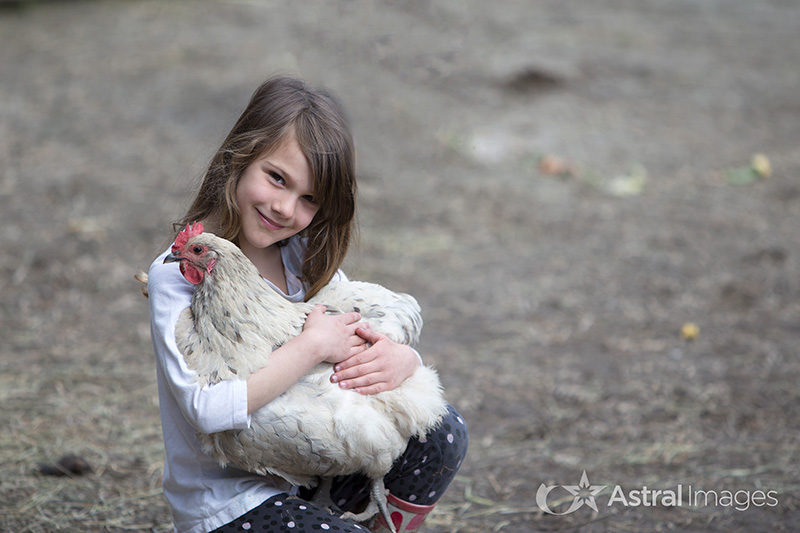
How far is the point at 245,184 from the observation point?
2.18 metres

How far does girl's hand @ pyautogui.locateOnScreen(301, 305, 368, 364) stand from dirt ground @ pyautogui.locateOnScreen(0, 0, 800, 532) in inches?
30.3

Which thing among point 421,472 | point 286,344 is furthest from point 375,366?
point 421,472

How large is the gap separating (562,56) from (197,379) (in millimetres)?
8823

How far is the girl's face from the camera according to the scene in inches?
84.8

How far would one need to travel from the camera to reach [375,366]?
6.81 feet

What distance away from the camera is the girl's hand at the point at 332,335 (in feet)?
6.55

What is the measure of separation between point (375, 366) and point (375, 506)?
18.5 inches

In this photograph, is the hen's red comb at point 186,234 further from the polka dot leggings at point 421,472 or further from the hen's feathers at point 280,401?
the polka dot leggings at point 421,472

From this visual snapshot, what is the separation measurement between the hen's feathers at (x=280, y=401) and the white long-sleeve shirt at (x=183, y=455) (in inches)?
1.8

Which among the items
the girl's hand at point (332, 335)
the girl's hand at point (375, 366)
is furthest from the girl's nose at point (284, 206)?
the girl's hand at point (375, 366)

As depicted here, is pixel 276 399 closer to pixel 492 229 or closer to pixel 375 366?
pixel 375 366

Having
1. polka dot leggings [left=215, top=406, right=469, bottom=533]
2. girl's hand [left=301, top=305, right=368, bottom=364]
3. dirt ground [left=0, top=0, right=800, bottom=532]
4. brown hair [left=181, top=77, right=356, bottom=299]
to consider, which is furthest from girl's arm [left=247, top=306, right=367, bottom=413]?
dirt ground [left=0, top=0, right=800, bottom=532]

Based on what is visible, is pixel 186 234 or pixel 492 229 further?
pixel 492 229

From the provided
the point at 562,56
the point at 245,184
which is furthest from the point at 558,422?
the point at 562,56
